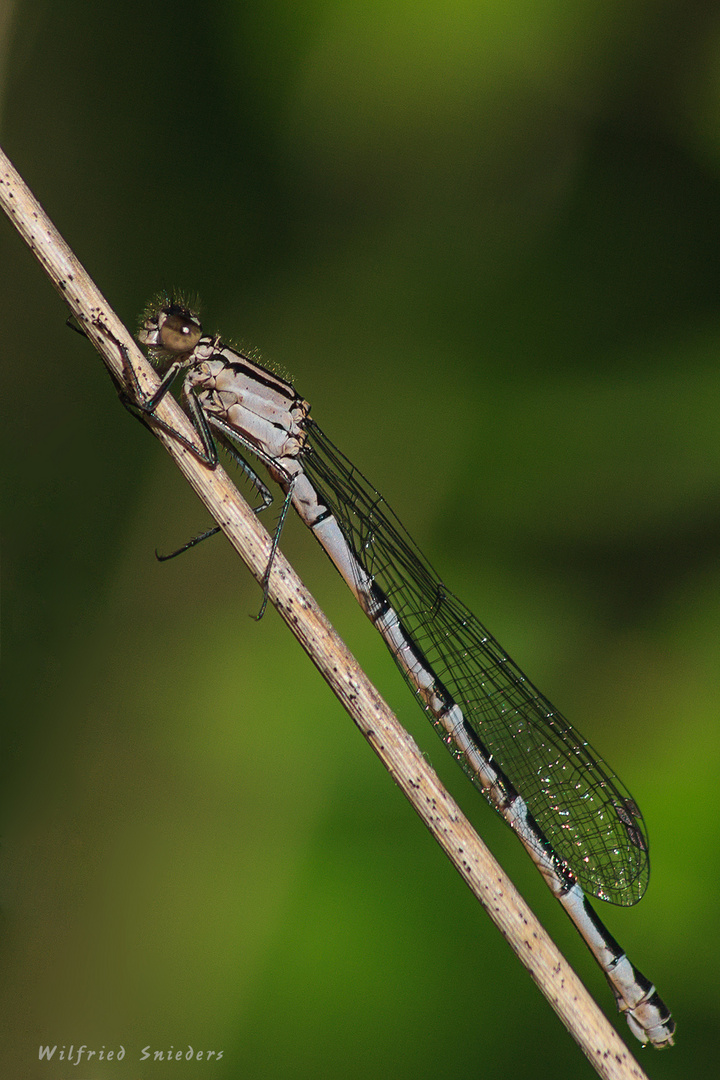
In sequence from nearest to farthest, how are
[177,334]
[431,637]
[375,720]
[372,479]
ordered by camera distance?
[375,720] < [177,334] < [431,637] < [372,479]

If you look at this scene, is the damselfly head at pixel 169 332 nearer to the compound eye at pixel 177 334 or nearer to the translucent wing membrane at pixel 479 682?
the compound eye at pixel 177 334

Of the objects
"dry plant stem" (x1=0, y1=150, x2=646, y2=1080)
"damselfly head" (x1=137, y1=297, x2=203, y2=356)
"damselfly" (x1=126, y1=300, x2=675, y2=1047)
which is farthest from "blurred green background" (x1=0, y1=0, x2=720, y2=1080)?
"damselfly head" (x1=137, y1=297, x2=203, y2=356)

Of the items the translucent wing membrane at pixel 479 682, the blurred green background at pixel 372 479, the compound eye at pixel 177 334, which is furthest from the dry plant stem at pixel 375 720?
the translucent wing membrane at pixel 479 682

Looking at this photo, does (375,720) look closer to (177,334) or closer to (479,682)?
(479,682)

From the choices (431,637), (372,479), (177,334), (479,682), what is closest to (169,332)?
(177,334)

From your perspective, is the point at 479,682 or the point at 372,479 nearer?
the point at 479,682

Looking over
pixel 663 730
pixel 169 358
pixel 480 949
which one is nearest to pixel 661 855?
pixel 663 730
